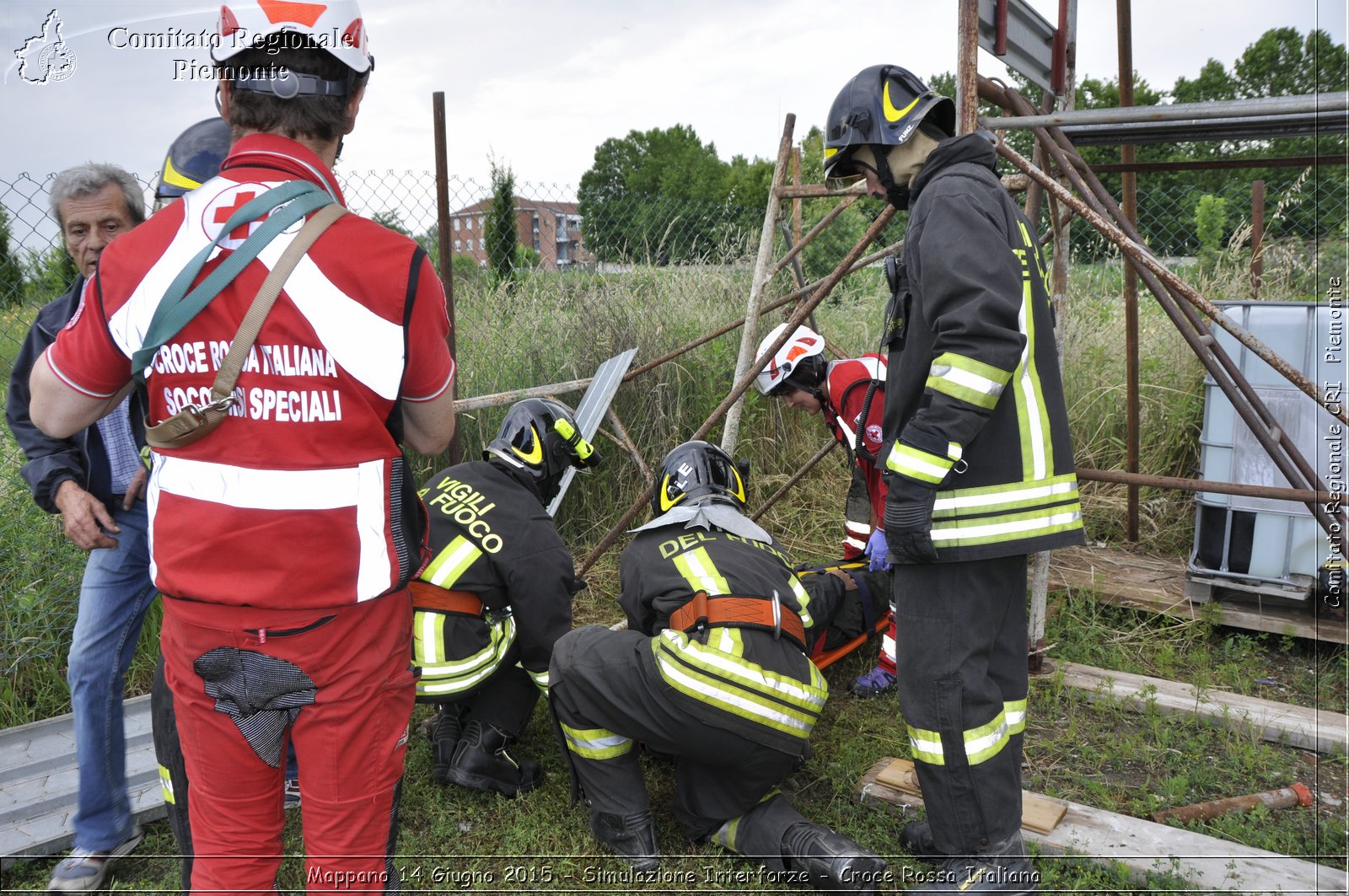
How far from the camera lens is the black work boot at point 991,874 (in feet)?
8.19

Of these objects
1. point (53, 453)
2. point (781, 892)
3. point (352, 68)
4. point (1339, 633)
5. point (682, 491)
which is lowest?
point (781, 892)

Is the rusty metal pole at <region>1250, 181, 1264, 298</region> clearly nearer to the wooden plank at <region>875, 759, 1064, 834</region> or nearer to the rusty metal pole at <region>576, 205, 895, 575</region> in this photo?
the rusty metal pole at <region>576, 205, 895, 575</region>

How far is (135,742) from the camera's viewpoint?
361 cm

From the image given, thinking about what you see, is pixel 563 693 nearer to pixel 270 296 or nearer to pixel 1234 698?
pixel 270 296

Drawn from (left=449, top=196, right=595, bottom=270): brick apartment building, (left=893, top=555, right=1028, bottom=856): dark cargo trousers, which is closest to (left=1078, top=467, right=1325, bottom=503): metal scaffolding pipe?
(left=893, top=555, right=1028, bottom=856): dark cargo trousers

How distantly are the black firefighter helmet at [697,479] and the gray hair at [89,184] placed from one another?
1.94 metres

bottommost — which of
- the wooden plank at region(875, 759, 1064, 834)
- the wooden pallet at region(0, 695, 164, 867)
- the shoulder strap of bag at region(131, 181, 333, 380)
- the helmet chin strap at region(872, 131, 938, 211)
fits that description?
the wooden plank at region(875, 759, 1064, 834)

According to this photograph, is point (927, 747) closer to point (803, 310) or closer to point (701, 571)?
point (701, 571)

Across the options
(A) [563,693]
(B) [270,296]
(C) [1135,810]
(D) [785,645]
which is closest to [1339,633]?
(C) [1135,810]

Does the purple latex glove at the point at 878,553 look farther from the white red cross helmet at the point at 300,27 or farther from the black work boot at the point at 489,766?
the white red cross helmet at the point at 300,27

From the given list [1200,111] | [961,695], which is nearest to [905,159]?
[1200,111]

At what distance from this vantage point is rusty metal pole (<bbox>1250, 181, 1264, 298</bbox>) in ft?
22.2

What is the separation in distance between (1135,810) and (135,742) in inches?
151

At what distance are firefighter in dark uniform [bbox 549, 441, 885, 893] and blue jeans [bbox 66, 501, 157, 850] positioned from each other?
4.38 feet
